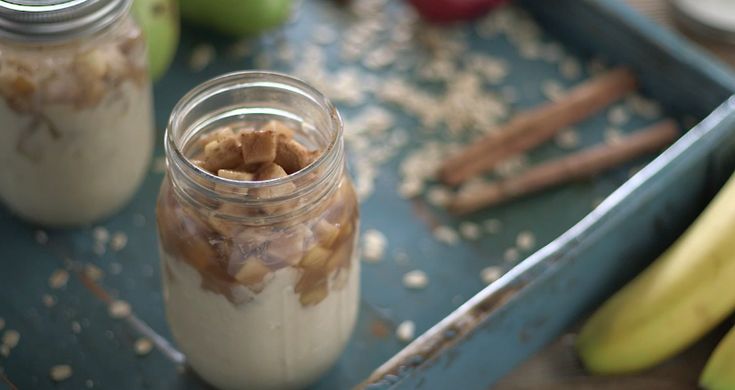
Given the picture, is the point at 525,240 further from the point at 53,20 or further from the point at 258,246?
the point at 53,20

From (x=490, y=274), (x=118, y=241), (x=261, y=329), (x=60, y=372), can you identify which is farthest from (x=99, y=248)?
(x=490, y=274)

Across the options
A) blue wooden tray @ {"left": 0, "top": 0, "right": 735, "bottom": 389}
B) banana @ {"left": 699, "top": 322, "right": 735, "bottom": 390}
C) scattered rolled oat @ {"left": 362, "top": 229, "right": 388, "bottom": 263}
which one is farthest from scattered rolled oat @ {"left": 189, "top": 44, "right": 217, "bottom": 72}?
banana @ {"left": 699, "top": 322, "right": 735, "bottom": 390}

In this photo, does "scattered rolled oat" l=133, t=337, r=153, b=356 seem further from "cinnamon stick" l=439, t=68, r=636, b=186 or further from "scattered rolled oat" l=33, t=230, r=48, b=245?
"cinnamon stick" l=439, t=68, r=636, b=186

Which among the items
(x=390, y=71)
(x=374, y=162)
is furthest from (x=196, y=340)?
(x=390, y=71)

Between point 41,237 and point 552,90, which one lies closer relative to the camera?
point 41,237

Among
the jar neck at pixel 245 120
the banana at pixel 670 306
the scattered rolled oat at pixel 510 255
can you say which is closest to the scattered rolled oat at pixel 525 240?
the scattered rolled oat at pixel 510 255

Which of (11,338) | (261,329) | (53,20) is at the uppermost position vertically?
(53,20)
